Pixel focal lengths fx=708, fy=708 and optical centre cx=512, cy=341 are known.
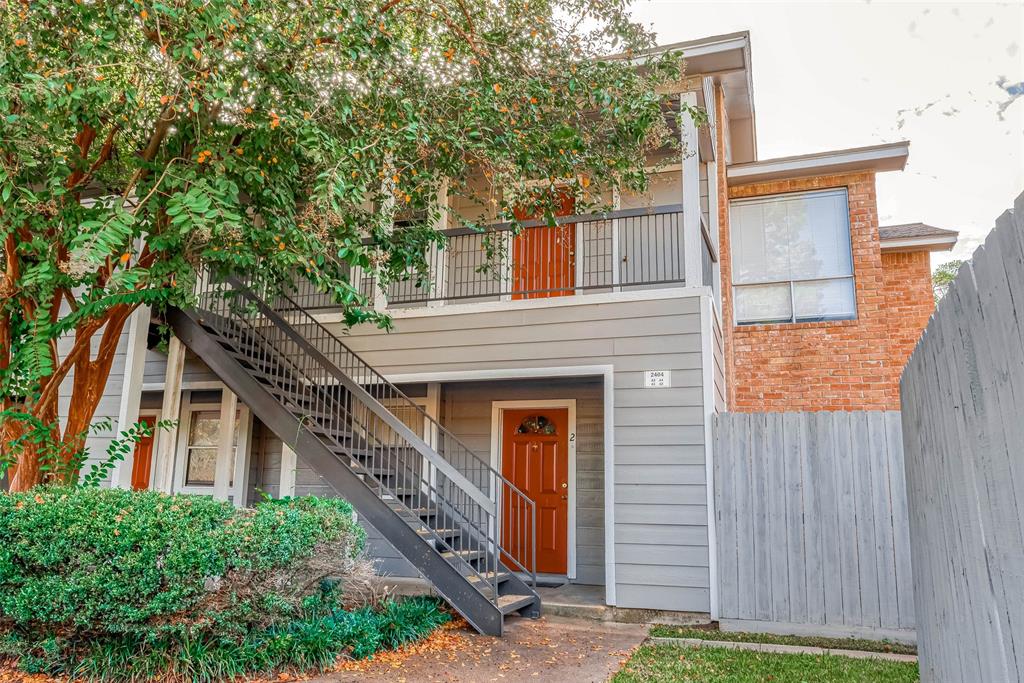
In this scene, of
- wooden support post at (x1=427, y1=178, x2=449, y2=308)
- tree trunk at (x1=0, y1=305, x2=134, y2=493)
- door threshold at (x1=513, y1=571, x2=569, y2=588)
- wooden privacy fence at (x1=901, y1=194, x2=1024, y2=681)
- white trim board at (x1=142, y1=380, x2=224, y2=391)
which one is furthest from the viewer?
white trim board at (x1=142, y1=380, x2=224, y2=391)

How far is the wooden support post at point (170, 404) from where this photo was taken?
8797 millimetres

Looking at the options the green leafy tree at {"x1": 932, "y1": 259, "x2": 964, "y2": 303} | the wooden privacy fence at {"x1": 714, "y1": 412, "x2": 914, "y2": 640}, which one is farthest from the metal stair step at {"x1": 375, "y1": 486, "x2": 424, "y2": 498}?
the green leafy tree at {"x1": 932, "y1": 259, "x2": 964, "y2": 303}

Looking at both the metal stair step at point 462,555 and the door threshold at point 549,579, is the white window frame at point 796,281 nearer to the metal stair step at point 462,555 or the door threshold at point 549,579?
the door threshold at point 549,579

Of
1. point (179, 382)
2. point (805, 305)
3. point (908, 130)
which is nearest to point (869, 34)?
point (908, 130)

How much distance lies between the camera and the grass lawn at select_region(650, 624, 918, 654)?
19.3ft

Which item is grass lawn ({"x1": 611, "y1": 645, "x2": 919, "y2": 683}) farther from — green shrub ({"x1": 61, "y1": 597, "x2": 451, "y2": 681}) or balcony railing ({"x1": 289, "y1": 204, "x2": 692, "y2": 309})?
balcony railing ({"x1": 289, "y1": 204, "x2": 692, "y2": 309})

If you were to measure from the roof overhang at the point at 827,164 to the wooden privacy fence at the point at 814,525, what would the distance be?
14.9 feet

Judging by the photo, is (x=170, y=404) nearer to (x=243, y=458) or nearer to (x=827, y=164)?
(x=243, y=458)

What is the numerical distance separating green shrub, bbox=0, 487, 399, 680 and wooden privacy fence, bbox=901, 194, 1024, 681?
4088 millimetres

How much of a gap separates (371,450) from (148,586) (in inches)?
141

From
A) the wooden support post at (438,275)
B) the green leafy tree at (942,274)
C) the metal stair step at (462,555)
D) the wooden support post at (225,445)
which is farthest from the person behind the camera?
the green leafy tree at (942,274)

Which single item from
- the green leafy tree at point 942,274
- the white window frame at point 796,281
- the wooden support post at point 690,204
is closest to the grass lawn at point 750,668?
the wooden support post at point 690,204

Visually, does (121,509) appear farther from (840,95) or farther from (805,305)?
(840,95)

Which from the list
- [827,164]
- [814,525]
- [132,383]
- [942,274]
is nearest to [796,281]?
[827,164]
